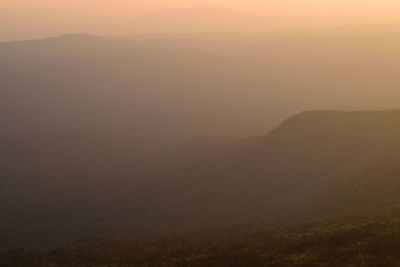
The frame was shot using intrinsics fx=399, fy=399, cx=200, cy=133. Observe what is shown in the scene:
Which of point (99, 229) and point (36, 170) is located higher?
point (36, 170)

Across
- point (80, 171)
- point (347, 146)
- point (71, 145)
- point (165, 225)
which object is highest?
point (71, 145)

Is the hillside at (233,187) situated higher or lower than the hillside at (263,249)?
higher

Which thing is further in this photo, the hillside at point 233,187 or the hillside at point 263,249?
the hillside at point 233,187

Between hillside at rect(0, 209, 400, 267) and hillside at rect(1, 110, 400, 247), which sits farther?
hillside at rect(1, 110, 400, 247)

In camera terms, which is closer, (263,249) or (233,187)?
(263,249)

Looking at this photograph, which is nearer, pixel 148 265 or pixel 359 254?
pixel 359 254

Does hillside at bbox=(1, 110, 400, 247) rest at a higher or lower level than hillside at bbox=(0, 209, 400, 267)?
higher

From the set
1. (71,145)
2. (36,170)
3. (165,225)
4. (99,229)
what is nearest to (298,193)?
(165,225)

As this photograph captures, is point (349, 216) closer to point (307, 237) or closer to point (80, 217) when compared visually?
point (307, 237)

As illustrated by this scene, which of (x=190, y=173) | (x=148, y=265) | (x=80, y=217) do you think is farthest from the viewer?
(x=190, y=173)

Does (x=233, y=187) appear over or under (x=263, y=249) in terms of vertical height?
over

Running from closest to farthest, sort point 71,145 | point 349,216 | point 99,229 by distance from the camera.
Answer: point 349,216
point 99,229
point 71,145
